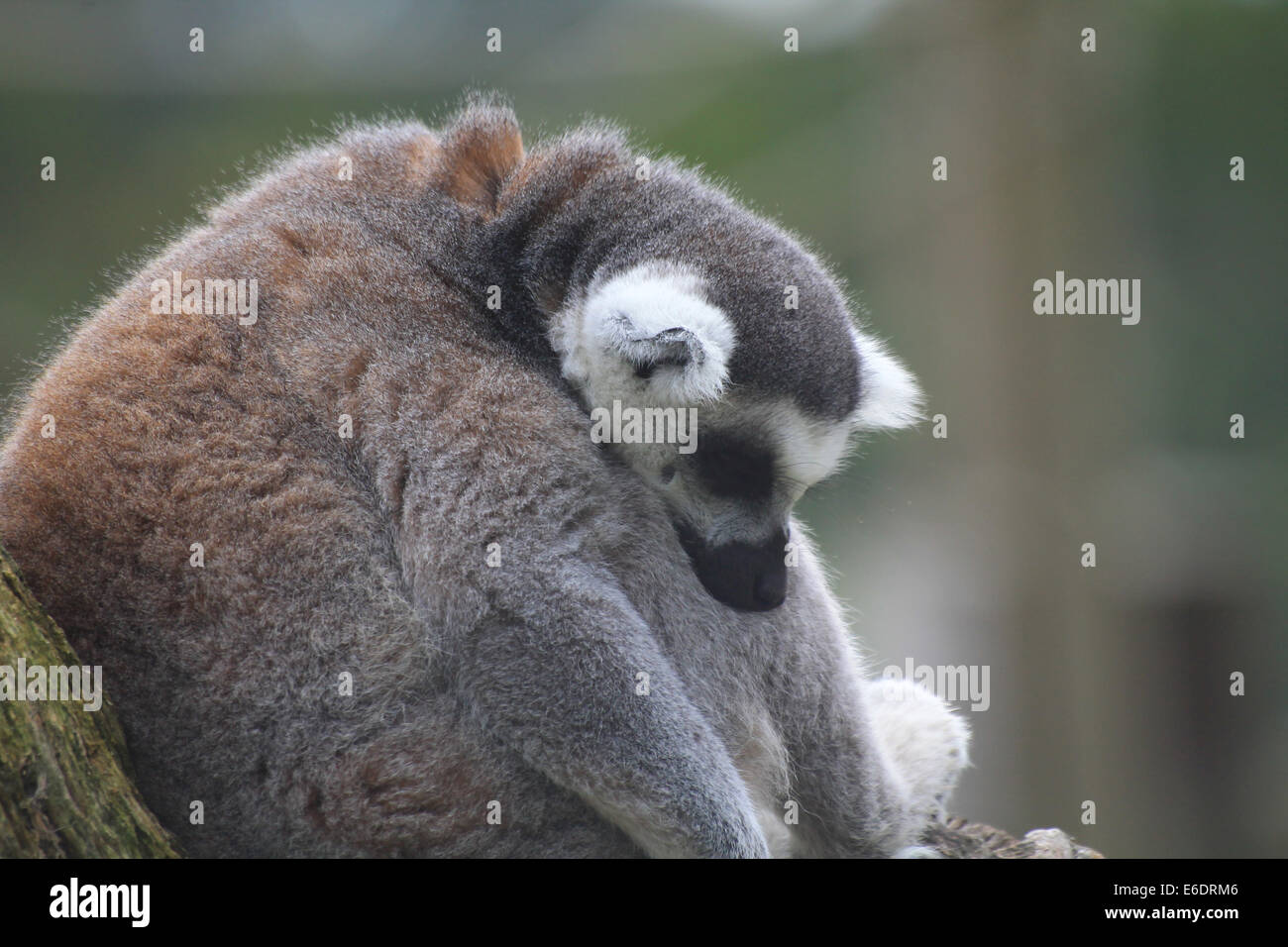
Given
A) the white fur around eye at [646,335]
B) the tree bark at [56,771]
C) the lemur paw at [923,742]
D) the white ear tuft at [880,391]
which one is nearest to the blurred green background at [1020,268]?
the lemur paw at [923,742]

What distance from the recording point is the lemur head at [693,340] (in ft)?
13.7

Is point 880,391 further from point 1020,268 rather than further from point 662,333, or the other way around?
point 1020,268

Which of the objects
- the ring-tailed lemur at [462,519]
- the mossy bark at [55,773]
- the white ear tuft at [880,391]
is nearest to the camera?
the mossy bark at [55,773]

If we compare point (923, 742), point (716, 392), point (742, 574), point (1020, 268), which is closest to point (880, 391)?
point (716, 392)

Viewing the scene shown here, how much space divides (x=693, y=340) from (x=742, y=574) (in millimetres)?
892

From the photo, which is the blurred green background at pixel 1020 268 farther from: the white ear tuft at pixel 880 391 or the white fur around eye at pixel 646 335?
the white fur around eye at pixel 646 335

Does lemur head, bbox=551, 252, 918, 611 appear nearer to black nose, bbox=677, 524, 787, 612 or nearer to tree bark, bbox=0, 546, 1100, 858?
black nose, bbox=677, 524, 787, 612

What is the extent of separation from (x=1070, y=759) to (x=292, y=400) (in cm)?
917

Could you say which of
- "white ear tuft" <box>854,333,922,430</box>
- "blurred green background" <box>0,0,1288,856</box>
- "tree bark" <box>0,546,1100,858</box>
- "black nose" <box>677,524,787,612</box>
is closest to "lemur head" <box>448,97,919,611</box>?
"black nose" <box>677,524,787,612</box>

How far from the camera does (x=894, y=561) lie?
12883 mm

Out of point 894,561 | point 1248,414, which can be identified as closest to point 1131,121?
point 1248,414

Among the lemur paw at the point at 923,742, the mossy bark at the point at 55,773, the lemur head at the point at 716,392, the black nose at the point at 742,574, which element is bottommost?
the lemur paw at the point at 923,742

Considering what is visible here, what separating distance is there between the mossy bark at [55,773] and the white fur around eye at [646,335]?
2.02 metres

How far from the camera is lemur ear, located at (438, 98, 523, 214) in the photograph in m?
4.72
